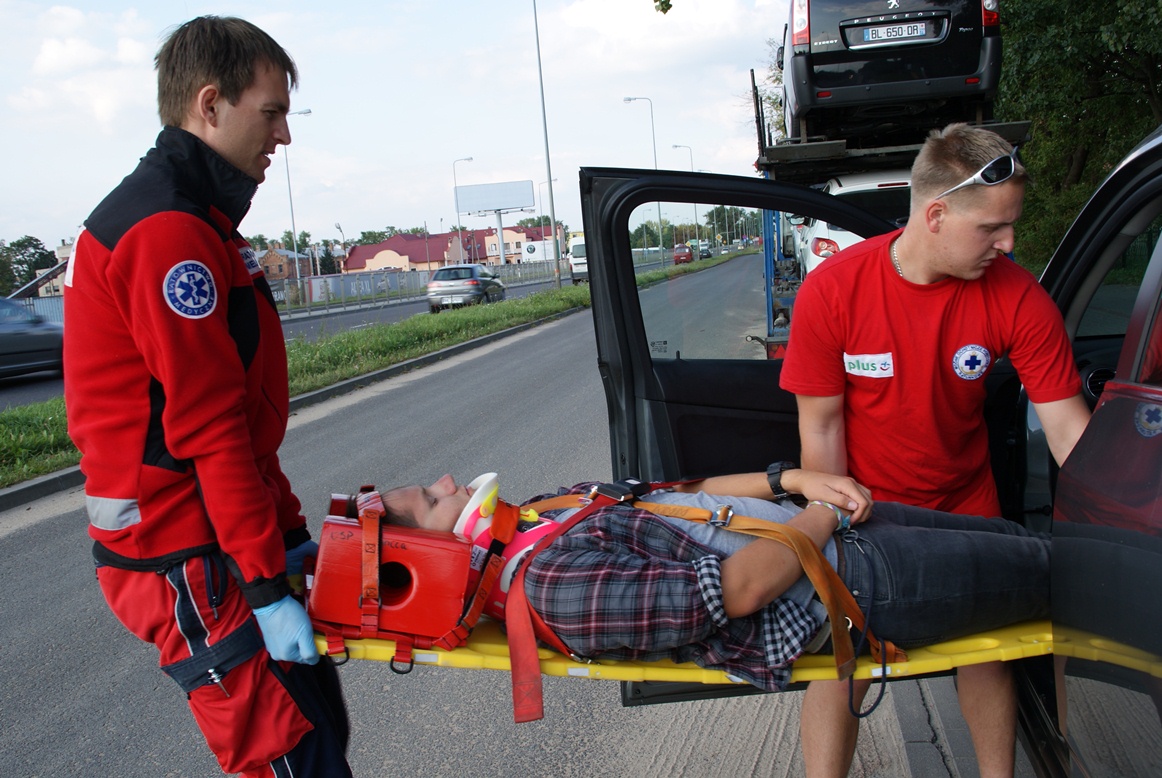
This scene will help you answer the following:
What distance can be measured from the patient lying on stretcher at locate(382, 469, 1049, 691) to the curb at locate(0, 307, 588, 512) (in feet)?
14.1

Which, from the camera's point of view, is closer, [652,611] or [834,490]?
[652,611]

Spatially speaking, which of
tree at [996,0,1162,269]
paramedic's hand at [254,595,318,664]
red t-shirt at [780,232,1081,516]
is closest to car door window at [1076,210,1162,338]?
red t-shirt at [780,232,1081,516]

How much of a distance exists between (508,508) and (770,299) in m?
2.19

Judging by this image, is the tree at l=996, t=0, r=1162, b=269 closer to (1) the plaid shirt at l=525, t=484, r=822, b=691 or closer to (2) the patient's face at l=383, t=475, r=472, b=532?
(1) the plaid shirt at l=525, t=484, r=822, b=691

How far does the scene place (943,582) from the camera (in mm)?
2096

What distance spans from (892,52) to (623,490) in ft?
26.2

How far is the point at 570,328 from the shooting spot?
20.1m

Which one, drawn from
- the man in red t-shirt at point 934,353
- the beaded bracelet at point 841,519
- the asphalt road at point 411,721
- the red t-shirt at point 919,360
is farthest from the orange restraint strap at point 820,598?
the asphalt road at point 411,721

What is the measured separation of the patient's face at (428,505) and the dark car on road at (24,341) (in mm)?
14029

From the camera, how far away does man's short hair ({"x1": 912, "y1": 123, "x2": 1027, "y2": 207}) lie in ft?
6.96

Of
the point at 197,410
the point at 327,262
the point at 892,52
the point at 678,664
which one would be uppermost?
the point at 327,262

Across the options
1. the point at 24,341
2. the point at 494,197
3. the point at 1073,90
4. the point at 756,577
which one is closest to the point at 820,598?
the point at 756,577

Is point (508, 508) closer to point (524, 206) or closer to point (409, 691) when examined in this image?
point (409, 691)

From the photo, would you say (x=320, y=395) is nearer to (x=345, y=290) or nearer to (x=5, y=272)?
(x=345, y=290)
